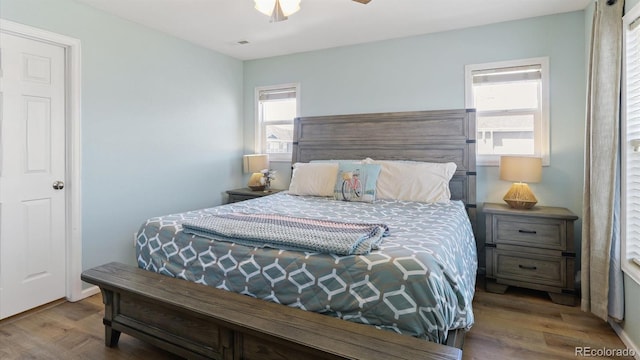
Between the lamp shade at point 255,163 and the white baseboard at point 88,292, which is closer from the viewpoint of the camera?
the white baseboard at point 88,292

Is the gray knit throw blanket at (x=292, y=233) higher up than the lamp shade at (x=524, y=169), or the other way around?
the lamp shade at (x=524, y=169)

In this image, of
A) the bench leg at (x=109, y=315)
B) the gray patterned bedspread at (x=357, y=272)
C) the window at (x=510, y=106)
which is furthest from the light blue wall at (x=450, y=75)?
the bench leg at (x=109, y=315)

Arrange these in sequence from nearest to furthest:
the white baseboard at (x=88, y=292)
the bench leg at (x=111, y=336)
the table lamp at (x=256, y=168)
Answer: the bench leg at (x=111, y=336)
the white baseboard at (x=88, y=292)
the table lamp at (x=256, y=168)

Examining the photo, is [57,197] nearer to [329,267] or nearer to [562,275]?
[329,267]

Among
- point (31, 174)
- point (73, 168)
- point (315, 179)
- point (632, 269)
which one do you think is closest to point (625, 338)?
point (632, 269)

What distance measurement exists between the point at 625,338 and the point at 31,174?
4.33 metres

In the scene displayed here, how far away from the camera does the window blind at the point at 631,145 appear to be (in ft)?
6.98

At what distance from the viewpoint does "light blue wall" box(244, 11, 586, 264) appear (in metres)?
3.09

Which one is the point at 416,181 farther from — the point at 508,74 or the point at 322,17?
the point at 322,17

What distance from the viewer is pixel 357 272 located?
1.51 meters

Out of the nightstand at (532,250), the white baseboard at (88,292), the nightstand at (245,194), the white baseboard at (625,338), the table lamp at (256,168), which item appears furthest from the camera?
the table lamp at (256,168)

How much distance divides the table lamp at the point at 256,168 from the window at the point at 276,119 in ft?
0.75

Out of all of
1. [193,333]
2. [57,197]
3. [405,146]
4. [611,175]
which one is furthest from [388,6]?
[57,197]

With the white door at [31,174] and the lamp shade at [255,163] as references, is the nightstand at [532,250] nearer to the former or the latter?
the lamp shade at [255,163]
